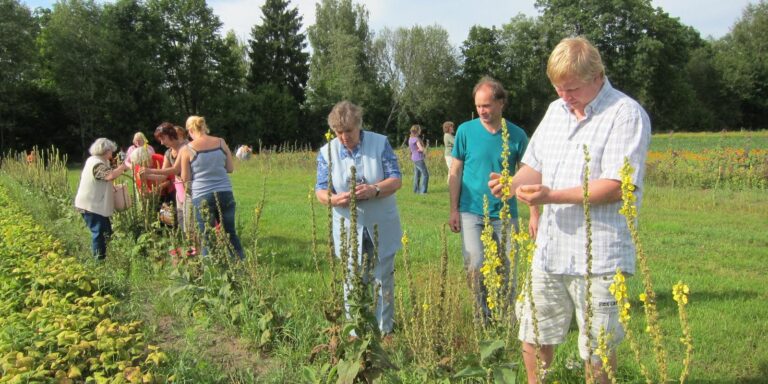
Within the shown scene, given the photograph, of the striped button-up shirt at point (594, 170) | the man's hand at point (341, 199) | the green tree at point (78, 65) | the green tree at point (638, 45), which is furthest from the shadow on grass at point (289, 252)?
the green tree at point (638, 45)

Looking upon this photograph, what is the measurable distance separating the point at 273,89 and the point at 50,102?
14825mm

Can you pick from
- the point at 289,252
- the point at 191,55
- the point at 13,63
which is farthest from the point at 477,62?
the point at 289,252

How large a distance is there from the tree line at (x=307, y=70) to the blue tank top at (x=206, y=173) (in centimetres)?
3379

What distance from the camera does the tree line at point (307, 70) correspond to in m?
36.3

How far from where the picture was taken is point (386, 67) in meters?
47.4

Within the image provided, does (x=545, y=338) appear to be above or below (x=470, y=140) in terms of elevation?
below

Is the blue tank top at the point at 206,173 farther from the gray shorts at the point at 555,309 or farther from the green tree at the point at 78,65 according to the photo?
the green tree at the point at 78,65

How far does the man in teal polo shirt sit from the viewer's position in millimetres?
3908

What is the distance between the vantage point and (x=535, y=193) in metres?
2.46

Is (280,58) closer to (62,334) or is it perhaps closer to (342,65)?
(342,65)

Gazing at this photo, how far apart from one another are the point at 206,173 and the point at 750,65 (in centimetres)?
6224

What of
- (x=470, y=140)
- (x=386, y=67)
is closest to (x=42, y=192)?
(x=470, y=140)

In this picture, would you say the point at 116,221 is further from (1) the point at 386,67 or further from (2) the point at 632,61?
(2) the point at 632,61

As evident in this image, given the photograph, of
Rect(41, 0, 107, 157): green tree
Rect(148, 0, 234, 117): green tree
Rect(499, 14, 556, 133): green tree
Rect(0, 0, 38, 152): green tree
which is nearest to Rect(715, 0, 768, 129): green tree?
Rect(499, 14, 556, 133): green tree
